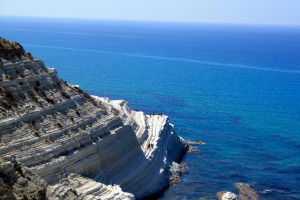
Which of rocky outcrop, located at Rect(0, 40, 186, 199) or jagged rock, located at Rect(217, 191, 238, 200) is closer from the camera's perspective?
rocky outcrop, located at Rect(0, 40, 186, 199)

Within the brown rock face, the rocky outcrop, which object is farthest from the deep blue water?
the brown rock face

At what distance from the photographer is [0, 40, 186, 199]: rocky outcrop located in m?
39.4

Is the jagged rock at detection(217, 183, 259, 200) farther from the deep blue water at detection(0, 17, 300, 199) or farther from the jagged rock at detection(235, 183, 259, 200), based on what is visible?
the deep blue water at detection(0, 17, 300, 199)

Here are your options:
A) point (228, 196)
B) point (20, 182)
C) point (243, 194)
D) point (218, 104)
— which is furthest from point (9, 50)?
point (218, 104)

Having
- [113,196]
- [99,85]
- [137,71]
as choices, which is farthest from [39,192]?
[137,71]

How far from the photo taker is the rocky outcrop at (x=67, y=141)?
3941 cm

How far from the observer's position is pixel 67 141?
43438mm

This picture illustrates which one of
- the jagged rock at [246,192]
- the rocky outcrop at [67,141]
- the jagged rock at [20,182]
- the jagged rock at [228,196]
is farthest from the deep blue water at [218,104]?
the jagged rock at [20,182]

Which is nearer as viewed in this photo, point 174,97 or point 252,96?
point 174,97

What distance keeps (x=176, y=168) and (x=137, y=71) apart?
9579cm

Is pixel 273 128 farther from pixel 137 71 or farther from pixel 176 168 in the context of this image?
pixel 137 71

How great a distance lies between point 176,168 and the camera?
5953cm

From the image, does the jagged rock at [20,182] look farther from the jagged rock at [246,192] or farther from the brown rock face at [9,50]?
the jagged rock at [246,192]

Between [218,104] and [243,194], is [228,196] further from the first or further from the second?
[218,104]
